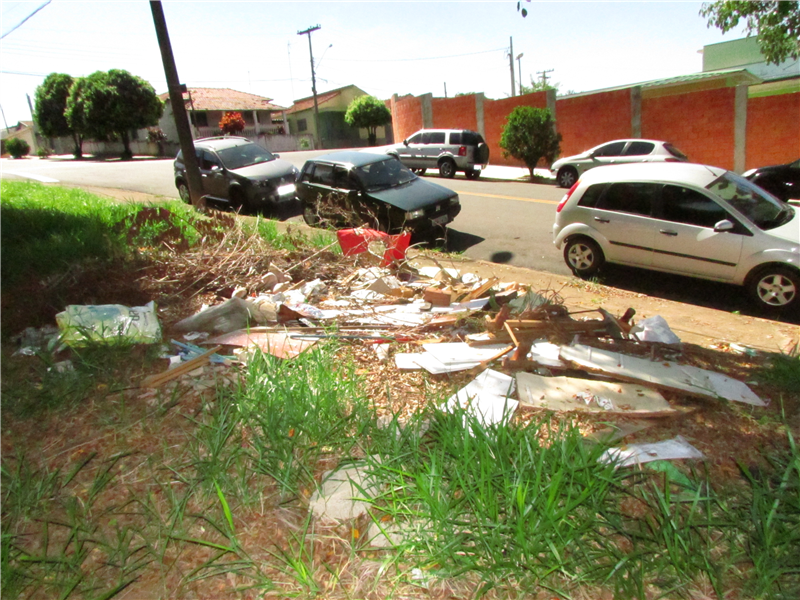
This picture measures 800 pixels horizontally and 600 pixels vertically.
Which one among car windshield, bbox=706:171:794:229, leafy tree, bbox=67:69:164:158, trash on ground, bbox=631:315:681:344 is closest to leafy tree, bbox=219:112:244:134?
leafy tree, bbox=67:69:164:158

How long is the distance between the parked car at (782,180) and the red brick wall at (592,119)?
27.9 ft

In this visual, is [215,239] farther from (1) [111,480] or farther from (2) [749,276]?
(2) [749,276]

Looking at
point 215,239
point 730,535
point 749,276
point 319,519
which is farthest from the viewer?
point 215,239

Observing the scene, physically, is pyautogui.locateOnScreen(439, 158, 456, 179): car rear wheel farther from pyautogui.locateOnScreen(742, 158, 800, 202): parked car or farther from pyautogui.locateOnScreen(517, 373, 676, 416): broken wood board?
pyautogui.locateOnScreen(517, 373, 676, 416): broken wood board

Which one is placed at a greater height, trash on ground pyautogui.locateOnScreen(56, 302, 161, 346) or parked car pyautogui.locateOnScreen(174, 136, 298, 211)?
parked car pyautogui.locateOnScreen(174, 136, 298, 211)

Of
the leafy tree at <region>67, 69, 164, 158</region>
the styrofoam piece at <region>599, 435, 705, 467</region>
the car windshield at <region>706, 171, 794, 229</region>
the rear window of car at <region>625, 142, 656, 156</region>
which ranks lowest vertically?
the styrofoam piece at <region>599, 435, 705, 467</region>

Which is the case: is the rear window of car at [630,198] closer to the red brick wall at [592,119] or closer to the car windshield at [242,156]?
the car windshield at [242,156]

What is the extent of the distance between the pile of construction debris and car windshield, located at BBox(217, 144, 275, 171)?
27.9 ft

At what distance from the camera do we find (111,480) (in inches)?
124

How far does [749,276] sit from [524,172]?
17.3 metres

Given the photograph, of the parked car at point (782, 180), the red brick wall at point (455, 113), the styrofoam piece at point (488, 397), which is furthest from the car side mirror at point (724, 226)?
the red brick wall at point (455, 113)

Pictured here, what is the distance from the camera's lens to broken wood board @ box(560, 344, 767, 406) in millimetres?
3814

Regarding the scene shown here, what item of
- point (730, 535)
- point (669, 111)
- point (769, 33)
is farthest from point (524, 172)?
point (730, 535)

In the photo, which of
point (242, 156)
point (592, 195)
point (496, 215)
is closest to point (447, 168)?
point (496, 215)
